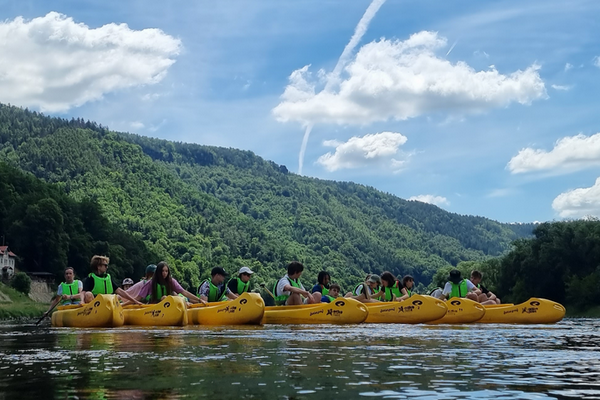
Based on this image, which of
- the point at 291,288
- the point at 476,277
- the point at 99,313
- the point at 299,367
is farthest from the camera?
the point at 476,277

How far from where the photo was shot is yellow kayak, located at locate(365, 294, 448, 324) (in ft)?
73.3

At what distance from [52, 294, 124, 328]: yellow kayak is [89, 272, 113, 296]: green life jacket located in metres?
0.64

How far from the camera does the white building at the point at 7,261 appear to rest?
87.1m

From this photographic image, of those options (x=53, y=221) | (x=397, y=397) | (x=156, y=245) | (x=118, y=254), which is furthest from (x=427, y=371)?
(x=156, y=245)

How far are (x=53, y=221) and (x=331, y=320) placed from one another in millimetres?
71077

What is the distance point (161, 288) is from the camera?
21.3m

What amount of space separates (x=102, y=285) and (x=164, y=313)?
8.63ft

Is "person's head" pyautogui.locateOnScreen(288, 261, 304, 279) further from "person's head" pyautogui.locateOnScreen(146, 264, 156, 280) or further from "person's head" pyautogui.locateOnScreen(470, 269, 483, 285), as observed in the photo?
"person's head" pyautogui.locateOnScreen(470, 269, 483, 285)

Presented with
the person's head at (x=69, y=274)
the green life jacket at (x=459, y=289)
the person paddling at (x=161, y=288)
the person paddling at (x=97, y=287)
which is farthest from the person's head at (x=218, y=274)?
the green life jacket at (x=459, y=289)

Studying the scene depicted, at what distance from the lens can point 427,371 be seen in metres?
9.70

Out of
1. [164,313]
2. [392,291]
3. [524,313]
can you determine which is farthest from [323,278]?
[524,313]

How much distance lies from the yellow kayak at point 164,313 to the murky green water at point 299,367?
13.5 feet

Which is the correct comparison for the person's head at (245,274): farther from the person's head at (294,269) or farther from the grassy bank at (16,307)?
the grassy bank at (16,307)

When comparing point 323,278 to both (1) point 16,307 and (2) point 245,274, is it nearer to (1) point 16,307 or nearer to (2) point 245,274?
(2) point 245,274
